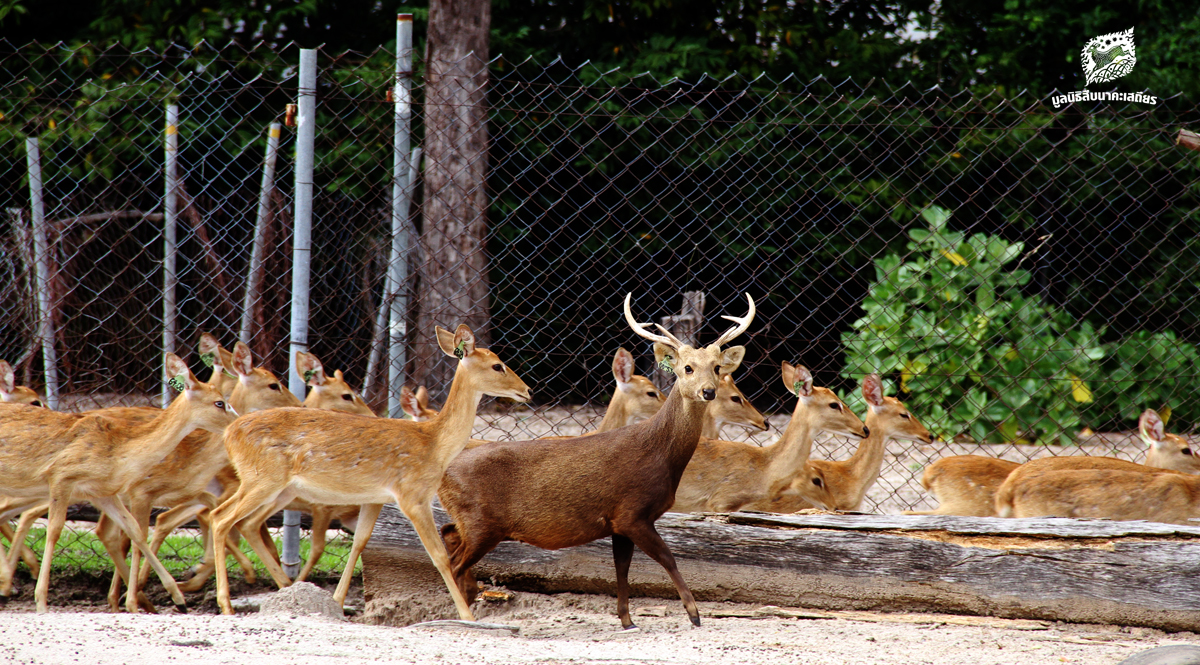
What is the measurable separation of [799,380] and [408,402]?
90.4 inches

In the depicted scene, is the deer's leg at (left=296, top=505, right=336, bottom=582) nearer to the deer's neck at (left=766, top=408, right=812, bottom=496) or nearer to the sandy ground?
the sandy ground

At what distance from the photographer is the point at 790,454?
6664mm

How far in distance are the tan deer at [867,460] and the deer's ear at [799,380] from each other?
0.37m

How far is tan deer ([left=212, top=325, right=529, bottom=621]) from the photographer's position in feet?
15.9

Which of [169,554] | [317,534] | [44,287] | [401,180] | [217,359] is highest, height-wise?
[401,180]

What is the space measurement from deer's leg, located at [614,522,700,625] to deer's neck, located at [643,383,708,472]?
0.25 meters

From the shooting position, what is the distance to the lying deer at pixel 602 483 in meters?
4.58

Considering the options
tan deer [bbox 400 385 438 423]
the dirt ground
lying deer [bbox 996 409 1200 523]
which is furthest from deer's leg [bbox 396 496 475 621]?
lying deer [bbox 996 409 1200 523]

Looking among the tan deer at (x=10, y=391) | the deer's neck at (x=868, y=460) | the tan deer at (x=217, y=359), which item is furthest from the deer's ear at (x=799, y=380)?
the tan deer at (x=10, y=391)

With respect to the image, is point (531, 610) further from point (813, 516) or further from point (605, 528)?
point (813, 516)

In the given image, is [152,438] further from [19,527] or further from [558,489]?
[558,489]

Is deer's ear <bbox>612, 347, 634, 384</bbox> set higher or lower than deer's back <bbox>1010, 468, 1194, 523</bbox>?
higher

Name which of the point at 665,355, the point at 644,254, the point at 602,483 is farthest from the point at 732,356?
the point at 644,254

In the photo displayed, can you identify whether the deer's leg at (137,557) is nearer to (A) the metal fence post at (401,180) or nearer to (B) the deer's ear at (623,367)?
(A) the metal fence post at (401,180)
